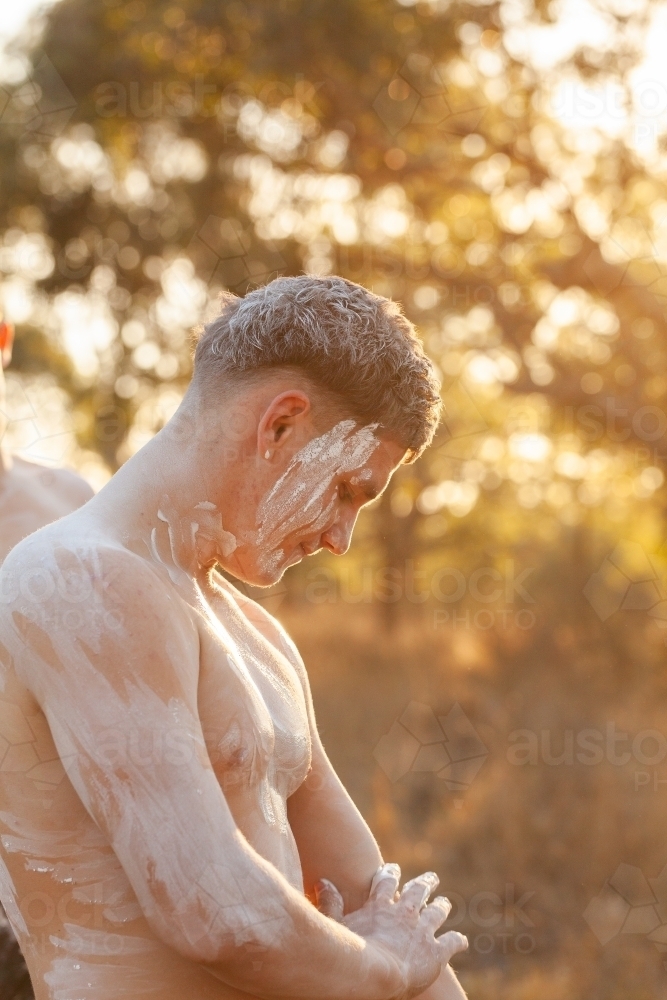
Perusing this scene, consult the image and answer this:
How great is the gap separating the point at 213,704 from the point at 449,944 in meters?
0.57

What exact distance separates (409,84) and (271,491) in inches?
249

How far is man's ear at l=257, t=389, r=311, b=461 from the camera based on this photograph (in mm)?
1505

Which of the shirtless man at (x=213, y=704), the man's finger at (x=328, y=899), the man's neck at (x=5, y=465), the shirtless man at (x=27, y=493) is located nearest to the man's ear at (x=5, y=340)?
the shirtless man at (x=27, y=493)

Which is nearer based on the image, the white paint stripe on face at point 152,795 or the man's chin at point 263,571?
the white paint stripe on face at point 152,795

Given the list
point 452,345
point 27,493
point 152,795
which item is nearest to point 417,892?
point 152,795

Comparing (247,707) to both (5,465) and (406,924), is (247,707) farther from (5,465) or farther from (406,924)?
(5,465)

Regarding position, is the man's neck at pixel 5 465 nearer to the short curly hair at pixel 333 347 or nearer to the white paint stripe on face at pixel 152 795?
the short curly hair at pixel 333 347

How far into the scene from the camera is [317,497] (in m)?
1.64

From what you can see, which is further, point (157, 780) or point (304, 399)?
point (304, 399)

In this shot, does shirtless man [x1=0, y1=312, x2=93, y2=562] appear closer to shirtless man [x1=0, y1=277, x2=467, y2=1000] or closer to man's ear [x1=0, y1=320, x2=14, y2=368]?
man's ear [x1=0, y1=320, x2=14, y2=368]

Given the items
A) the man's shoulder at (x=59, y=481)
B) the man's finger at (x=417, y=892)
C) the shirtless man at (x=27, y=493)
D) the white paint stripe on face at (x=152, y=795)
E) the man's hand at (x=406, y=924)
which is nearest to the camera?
the white paint stripe on face at (x=152, y=795)

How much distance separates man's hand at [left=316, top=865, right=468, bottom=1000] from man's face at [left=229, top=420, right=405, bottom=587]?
20.9 inches

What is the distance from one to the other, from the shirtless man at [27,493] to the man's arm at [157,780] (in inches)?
48.7

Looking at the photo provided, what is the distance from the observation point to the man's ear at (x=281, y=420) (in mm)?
1505
